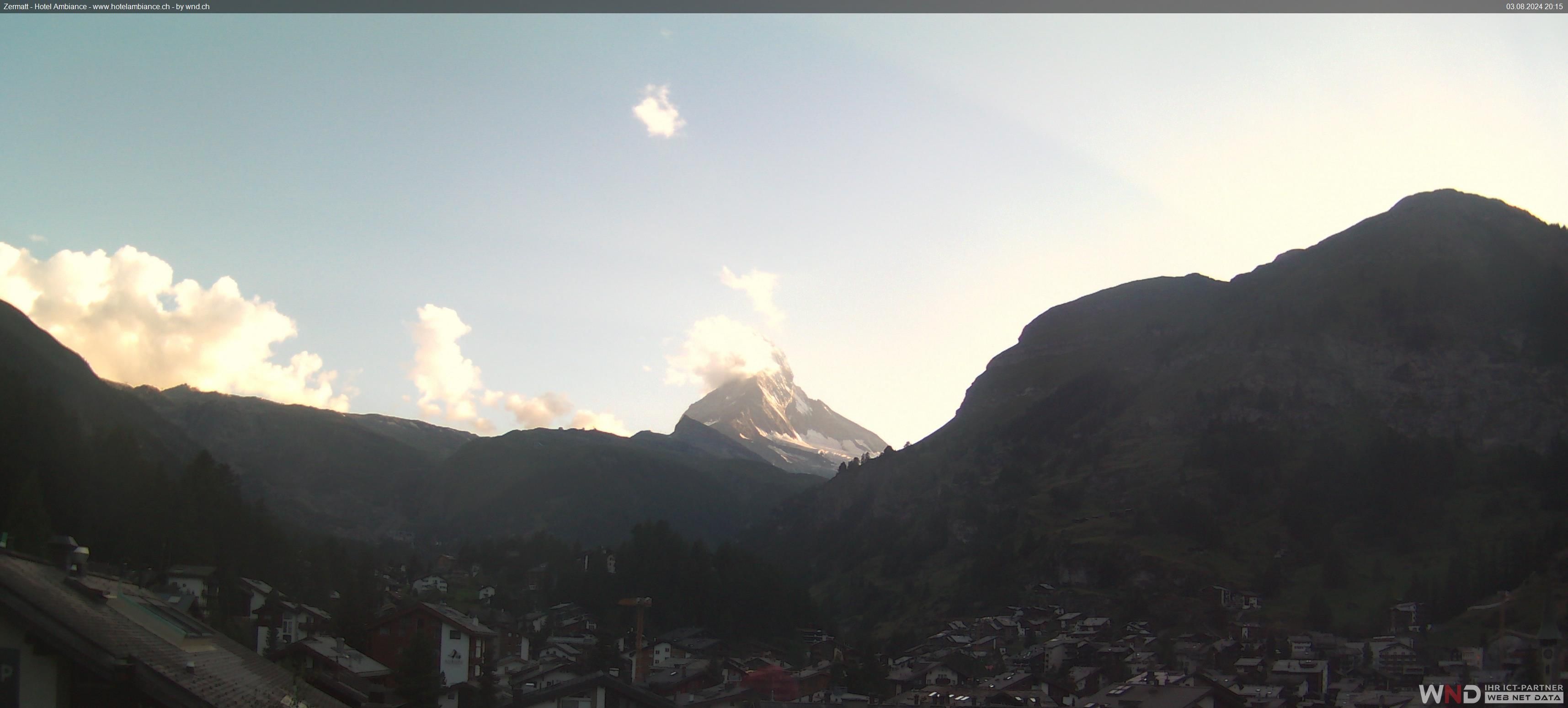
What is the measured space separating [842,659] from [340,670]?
181 ft

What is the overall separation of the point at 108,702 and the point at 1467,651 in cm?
9369

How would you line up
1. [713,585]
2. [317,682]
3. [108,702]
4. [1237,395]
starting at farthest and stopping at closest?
[1237,395]
[713,585]
[317,682]
[108,702]

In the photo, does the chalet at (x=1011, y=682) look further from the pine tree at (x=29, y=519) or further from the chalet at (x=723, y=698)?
the pine tree at (x=29, y=519)

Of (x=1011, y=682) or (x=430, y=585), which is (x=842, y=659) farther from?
(x=430, y=585)

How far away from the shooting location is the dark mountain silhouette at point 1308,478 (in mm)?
133250

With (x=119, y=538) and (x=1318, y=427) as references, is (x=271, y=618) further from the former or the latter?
(x=1318, y=427)

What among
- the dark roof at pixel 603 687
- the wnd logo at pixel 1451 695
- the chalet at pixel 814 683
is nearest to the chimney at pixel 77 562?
the dark roof at pixel 603 687

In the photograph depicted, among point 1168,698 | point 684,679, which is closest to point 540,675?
point 684,679

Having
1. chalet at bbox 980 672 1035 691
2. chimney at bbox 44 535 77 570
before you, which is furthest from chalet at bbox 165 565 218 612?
chalet at bbox 980 672 1035 691

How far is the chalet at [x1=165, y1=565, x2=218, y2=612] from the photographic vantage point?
52.0m

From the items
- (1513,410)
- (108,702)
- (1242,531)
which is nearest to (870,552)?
(1242,531)

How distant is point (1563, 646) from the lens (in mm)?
44969

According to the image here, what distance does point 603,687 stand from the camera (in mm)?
35781

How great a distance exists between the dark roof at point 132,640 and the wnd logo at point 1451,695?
91.9ft
